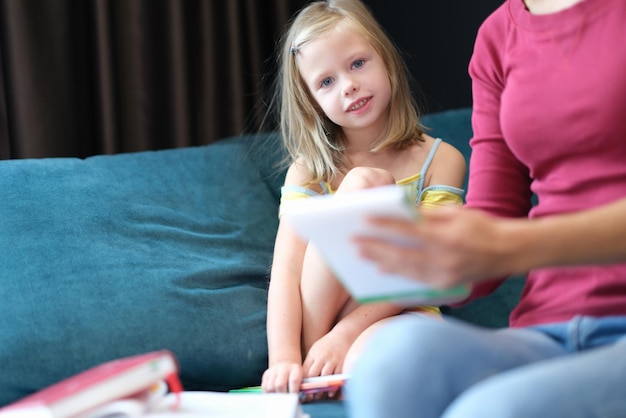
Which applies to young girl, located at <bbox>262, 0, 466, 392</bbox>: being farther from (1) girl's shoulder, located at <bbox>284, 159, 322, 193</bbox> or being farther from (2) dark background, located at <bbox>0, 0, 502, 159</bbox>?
(2) dark background, located at <bbox>0, 0, 502, 159</bbox>

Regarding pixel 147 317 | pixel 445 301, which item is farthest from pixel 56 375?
pixel 445 301

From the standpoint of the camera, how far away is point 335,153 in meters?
1.75

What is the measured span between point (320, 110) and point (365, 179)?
363mm

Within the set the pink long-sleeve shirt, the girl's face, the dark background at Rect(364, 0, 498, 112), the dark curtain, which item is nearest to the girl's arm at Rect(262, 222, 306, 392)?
the girl's face

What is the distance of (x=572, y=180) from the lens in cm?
107

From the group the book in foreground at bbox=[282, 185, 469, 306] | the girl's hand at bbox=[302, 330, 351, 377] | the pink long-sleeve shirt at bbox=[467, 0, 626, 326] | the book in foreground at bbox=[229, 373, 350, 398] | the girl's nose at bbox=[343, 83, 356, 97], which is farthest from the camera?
the girl's nose at bbox=[343, 83, 356, 97]

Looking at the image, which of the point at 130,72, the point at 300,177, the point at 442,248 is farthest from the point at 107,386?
the point at 130,72

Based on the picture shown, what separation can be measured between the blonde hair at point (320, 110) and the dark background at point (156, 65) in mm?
558

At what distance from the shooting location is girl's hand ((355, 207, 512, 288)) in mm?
766

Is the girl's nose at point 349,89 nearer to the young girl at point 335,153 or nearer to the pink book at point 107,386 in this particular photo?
the young girl at point 335,153

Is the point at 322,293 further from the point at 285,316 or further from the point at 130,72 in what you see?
the point at 130,72

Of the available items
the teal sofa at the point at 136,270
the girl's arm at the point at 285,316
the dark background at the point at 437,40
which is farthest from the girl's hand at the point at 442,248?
the dark background at the point at 437,40

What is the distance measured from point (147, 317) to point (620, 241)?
0.87m

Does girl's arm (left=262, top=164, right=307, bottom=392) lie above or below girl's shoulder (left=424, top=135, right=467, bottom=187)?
below
